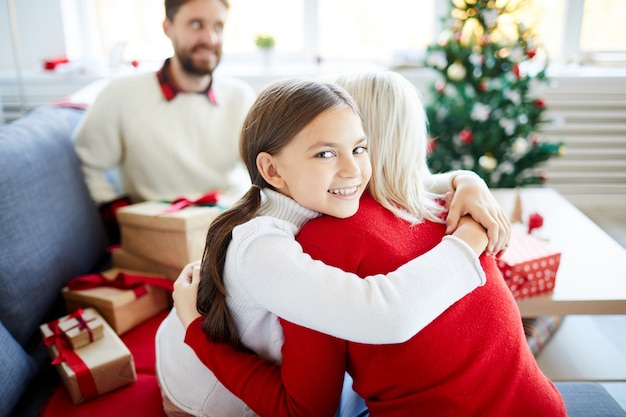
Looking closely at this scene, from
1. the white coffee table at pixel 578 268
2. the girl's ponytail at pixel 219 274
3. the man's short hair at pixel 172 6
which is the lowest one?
the white coffee table at pixel 578 268

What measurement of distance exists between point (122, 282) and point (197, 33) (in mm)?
968

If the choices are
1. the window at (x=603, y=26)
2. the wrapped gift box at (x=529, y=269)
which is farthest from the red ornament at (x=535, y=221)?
the window at (x=603, y=26)

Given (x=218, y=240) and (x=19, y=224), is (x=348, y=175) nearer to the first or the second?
(x=218, y=240)

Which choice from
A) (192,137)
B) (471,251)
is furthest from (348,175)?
(192,137)

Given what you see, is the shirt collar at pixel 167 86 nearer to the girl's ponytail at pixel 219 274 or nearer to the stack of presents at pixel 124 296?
the stack of presents at pixel 124 296

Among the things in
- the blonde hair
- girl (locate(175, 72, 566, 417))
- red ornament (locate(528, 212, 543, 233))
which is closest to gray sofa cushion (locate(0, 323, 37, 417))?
girl (locate(175, 72, 566, 417))

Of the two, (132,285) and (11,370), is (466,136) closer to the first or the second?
(132,285)

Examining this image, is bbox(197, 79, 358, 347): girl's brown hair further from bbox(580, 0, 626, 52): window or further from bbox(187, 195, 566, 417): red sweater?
bbox(580, 0, 626, 52): window

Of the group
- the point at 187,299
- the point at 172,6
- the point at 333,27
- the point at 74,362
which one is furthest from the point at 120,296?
the point at 333,27

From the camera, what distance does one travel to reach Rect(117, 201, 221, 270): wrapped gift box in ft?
5.22

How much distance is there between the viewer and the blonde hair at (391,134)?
964 mm

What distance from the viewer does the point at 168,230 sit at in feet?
5.27

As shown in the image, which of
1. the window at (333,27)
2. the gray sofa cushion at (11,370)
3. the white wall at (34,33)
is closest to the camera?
the gray sofa cushion at (11,370)

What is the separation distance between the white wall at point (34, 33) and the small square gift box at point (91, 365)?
2.37 metres
